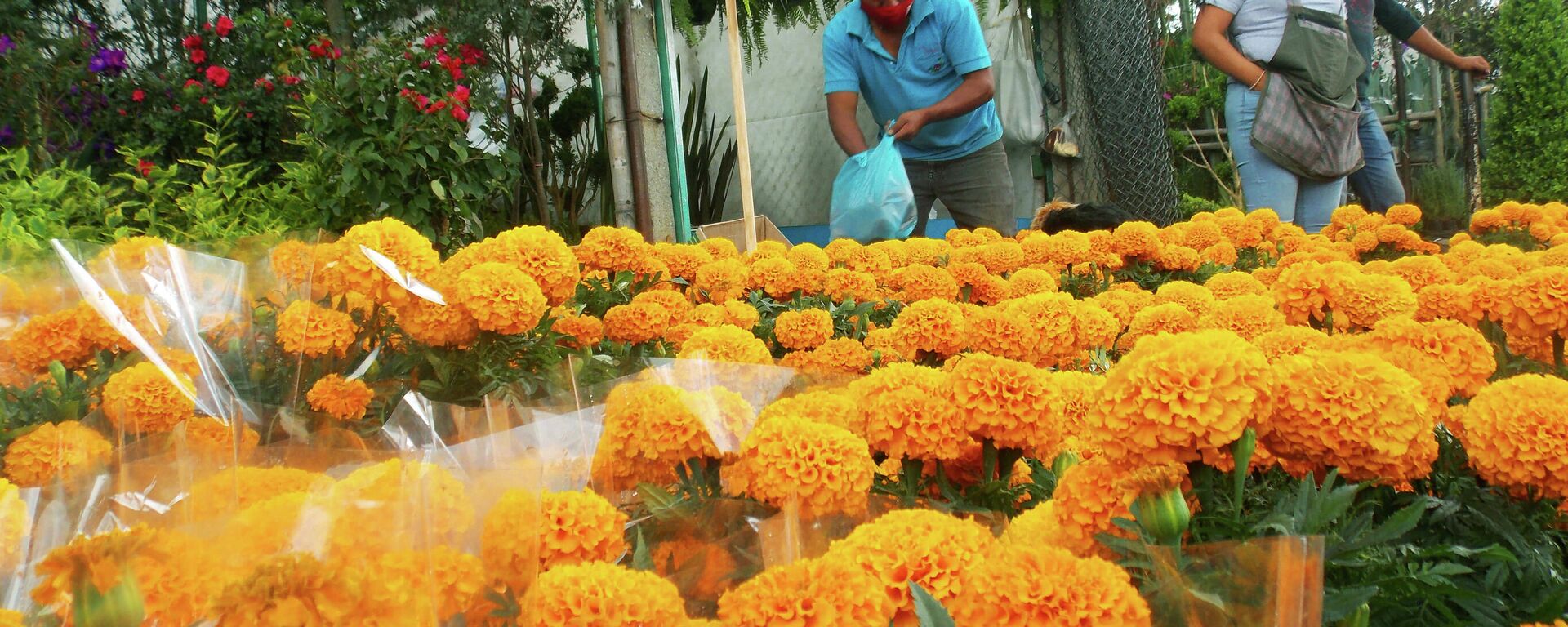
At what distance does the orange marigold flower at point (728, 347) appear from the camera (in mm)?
1339

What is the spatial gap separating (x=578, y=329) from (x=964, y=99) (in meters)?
2.76

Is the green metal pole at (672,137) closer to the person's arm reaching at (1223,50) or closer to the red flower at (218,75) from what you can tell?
the red flower at (218,75)

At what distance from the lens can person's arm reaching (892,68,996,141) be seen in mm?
4074

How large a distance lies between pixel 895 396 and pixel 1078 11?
7.15 m

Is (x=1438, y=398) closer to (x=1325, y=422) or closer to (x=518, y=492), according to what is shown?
(x=1325, y=422)

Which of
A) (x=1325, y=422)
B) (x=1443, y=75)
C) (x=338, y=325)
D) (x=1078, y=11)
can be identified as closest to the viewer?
(x=1325, y=422)

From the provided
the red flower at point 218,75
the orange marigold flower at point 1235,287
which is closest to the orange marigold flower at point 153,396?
the orange marigold flower at point 1235,287

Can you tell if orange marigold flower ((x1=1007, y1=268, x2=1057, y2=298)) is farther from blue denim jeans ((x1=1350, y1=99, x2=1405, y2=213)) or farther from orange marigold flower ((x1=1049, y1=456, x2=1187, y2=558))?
blue denim jeans ((x1=1350, y1=99, x2=1405, y2=213))

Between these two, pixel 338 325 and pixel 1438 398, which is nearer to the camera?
pixel 1438 398

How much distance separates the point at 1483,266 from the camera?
1925mm

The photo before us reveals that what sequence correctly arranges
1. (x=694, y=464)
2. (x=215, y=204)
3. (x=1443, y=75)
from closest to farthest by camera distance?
(x=694, y=464)
(x=215, y=204)
(x=1443, y=75)

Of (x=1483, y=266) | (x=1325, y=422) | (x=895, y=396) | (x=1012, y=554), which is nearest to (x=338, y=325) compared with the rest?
(x=895, y=396)

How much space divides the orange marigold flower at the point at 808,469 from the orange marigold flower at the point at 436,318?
2.13 feet

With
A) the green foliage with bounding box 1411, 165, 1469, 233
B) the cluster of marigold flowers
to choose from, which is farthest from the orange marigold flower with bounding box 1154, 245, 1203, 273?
the green foliage with bounding box 1411, 165, 1469, 233
